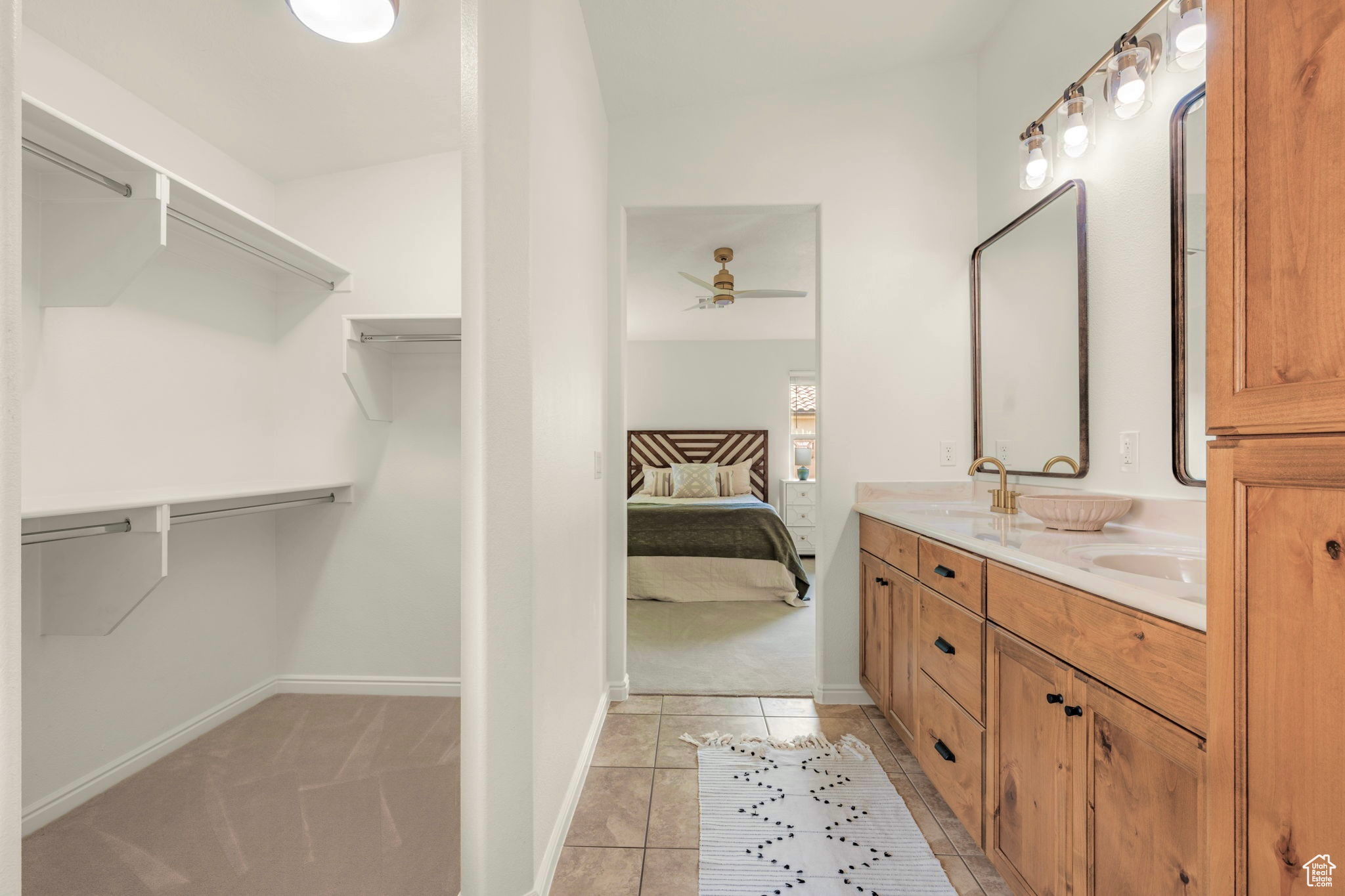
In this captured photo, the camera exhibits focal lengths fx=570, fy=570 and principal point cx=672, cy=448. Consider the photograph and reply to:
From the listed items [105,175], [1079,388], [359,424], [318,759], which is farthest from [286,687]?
[1079,388]

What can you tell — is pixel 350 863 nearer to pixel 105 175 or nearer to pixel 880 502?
pixel 105 175

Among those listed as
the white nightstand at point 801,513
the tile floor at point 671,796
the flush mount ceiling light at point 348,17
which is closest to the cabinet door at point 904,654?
the tile floor at point 671,796

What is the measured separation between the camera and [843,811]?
1783 mm

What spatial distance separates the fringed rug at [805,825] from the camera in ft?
4.89

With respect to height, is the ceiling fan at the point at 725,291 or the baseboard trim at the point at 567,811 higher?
the ceiling fan at the point at 725,291

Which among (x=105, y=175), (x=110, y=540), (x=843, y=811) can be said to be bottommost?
(x=843, y=811)

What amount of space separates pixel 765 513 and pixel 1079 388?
2.71m

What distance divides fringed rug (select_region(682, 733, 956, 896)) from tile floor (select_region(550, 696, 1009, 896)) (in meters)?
0.05

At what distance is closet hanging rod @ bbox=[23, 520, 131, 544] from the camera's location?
1.40m

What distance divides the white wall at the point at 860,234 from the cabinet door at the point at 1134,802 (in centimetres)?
152

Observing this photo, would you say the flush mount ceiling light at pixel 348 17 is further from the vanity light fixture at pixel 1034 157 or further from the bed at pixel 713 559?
the bed at pixel 713 559

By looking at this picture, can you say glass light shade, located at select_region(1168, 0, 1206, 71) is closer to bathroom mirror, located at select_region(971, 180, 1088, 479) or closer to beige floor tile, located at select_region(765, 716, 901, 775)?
bathroom mirror, located at select_region(971, 180, 1088, 479)

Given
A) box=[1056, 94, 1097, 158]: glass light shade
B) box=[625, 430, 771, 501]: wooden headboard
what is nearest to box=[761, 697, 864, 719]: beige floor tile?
box=[1056, 94, 1097, 158]: glass light shade

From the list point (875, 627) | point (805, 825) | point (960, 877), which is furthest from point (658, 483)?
point (960, 877)
